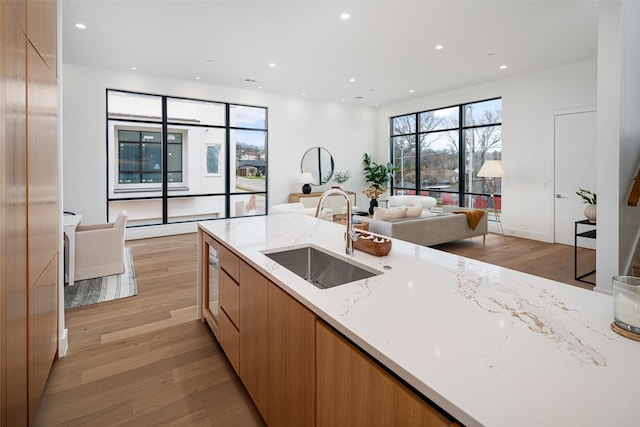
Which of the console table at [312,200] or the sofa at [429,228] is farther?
the console table at [312,200]

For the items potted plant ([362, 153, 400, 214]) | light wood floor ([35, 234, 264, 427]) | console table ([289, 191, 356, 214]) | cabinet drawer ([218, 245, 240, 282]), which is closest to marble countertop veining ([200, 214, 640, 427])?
cabinet drawer ([218, 245, 240, 282])

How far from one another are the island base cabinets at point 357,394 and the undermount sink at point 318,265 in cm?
67

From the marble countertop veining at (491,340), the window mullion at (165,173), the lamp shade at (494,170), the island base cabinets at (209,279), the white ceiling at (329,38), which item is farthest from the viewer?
the window mullion at (165,173)

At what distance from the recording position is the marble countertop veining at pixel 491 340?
2.09 ft

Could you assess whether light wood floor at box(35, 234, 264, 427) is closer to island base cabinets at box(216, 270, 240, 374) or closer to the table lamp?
island base cabinets at box(216, 270, 240, 374)

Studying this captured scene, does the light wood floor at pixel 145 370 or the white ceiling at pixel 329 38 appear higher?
the white ceiling at pixel 329 38

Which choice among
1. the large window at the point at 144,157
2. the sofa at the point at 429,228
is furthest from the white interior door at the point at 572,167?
the large window at the point at 144,157

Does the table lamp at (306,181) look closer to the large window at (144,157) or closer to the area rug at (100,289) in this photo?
the large window at (144,157)

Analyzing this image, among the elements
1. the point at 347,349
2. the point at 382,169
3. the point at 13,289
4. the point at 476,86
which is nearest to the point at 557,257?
the point at 476,86

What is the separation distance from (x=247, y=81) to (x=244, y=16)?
2.80m

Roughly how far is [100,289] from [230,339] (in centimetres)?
236

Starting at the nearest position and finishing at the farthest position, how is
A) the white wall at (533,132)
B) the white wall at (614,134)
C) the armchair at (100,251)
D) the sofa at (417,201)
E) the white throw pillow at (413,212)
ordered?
1. the white wall at (614,134)
2. the armchair at (100,251)
3. the white throw pillow at (413,212)
4. the white wall at (533,132)
5. the sofa at (417,201)

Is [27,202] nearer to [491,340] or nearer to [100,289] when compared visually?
[491,340]

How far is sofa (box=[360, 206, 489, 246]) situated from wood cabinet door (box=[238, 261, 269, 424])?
10.3 feet
